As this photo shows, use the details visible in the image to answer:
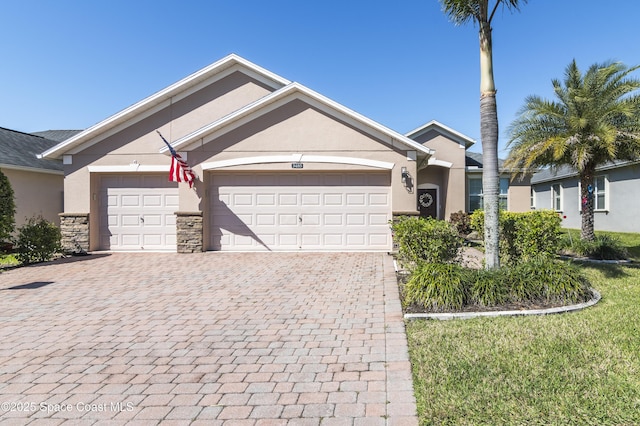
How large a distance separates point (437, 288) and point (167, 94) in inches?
463

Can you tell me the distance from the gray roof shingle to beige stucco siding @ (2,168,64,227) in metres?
0.37

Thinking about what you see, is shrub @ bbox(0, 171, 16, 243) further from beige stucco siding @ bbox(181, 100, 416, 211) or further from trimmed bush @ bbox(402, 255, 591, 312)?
trimmed bush @ bbox(402, 255, 591, 312)

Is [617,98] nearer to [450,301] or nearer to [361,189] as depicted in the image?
[361,189]

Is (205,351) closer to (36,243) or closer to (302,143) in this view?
(302,143)

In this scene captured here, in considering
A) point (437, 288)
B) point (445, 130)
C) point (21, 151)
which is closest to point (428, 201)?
point (445, 130)

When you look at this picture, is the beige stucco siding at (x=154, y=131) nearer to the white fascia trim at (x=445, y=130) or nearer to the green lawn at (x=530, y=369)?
the white fascia trim at (x=445, y=130)

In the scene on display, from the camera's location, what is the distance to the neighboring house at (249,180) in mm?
11695

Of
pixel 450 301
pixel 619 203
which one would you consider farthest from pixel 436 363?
pixel 619 203

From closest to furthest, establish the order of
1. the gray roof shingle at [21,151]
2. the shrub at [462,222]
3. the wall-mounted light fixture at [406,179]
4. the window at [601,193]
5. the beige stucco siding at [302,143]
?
the wall-mounted light fixture at [406,179], the beige stucco siding at [302,143], the gray roof shingle at [21,151], the shrub at [462,222], the window at [601,193]

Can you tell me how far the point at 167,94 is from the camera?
13086 millimetres

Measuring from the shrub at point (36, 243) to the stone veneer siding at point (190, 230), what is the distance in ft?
Result: 12.0

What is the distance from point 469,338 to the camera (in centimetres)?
436

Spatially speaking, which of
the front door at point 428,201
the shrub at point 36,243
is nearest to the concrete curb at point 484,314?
the shrub at point 36,243

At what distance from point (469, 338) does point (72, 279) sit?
834 centimetres
